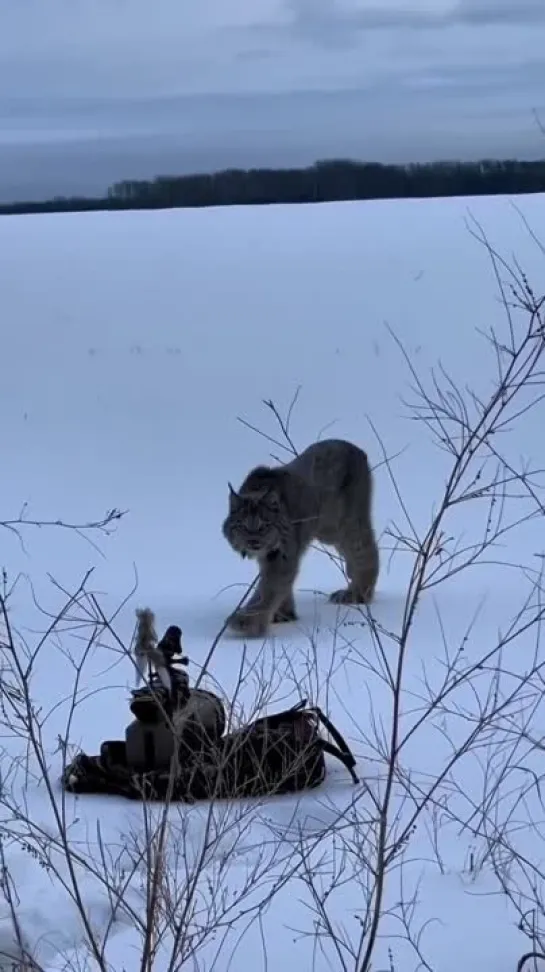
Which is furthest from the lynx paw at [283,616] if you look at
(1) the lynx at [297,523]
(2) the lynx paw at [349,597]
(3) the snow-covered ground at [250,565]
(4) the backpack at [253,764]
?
(4) the backpack at [253,764]

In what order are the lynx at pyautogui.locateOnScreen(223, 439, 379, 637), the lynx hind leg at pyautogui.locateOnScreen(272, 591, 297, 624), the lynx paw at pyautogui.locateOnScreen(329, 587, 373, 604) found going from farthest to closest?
the lynx hind leg at pyautogui.locateOnScreen(272, 591, 297, 624)
the lynx paw at pyautogui.locateOnScreen(329, 587, 373, 604)
the lynx at pyautogui.locateOnScreen(223, 439, 379, 637)

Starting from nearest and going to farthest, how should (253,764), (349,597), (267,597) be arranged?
(253,764) → (267,597) → (349,597)

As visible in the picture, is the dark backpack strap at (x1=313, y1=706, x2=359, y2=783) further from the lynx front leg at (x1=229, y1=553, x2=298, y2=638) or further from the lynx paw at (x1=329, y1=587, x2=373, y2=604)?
the lynx paw at (x1=329, y1=587, x2=373, y2=604)

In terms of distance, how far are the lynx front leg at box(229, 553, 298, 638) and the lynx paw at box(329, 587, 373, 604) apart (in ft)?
1.08

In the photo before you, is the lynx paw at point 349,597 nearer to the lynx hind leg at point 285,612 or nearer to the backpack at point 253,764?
the lynx hind leg at point 285,612

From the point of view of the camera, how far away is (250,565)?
35.2ft

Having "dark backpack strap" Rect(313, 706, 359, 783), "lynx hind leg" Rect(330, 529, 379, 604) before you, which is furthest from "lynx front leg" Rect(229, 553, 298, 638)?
"dark backpack strap" Rect(313, 706, 359, 783)

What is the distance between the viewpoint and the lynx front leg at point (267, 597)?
27.0 feet

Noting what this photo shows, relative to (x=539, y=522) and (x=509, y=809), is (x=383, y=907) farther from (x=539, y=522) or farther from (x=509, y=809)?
(x=539, y=522)

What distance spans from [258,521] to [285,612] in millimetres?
588

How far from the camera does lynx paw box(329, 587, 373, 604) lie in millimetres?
8648

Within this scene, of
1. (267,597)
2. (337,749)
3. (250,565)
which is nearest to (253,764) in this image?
(337,749)

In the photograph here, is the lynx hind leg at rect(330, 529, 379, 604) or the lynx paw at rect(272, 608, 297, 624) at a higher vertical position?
the lynx hind leg at rect(330, 529, 379, 604)

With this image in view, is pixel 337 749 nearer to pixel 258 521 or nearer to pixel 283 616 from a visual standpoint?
pixel 258 521
